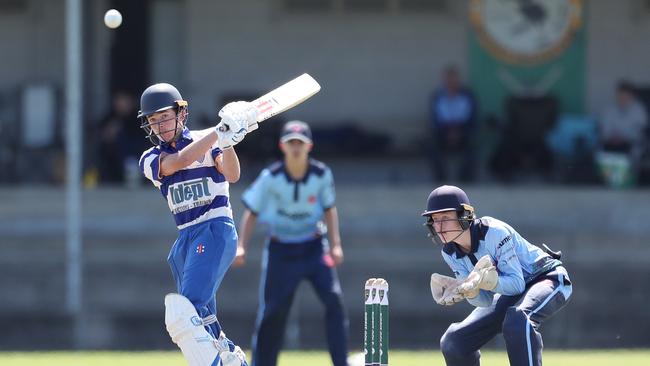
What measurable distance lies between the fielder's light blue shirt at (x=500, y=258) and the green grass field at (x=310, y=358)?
11.0ft

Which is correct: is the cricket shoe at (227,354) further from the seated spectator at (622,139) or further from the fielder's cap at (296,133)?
the seated spectator at (622,139)

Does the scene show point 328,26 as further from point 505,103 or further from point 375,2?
Answer: point 505,103

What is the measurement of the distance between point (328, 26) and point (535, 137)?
276 centimetres

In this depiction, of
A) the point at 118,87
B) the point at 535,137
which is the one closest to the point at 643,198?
the point at 535,137

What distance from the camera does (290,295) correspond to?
10.7m

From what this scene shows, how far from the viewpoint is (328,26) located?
18.0 m

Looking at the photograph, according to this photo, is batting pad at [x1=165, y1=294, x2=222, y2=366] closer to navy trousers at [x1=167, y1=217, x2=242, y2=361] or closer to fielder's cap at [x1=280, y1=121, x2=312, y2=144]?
navy trousers at [x1=167, y1=217, x2=242, y2=361]

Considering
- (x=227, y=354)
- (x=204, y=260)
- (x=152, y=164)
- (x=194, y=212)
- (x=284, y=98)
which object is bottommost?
(x=227, y=354)

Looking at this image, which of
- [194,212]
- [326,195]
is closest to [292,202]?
[326,195]

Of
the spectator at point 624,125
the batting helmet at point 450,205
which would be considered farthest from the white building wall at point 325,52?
the batting helmet at point 450,205

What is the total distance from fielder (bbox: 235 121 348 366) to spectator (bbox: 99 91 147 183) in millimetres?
5735

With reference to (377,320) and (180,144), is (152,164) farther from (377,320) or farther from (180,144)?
(377,320)

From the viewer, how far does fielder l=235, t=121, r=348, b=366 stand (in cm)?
1062

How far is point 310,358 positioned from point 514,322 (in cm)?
481
